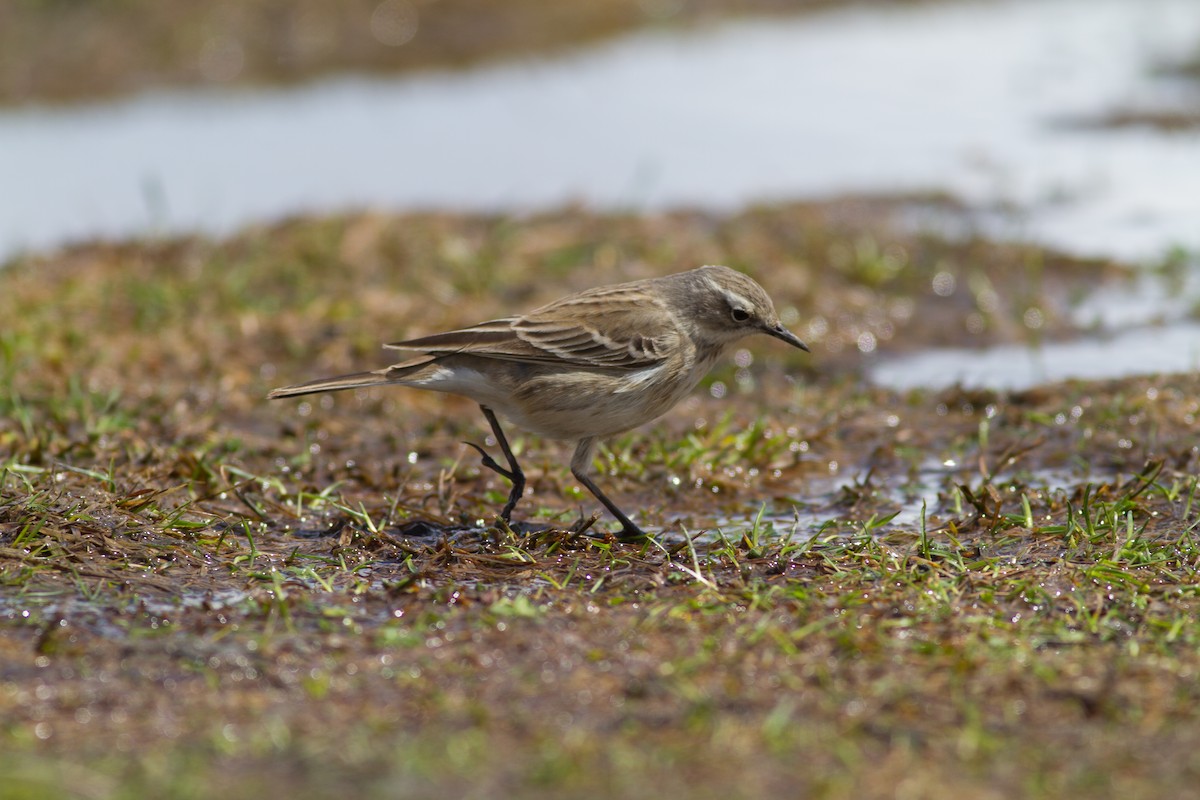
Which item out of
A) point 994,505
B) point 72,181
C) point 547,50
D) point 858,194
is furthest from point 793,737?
point 547,50

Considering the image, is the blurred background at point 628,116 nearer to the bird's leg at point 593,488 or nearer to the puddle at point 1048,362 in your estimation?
the puddle at point 1048,362

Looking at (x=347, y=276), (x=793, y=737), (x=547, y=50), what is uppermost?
(x=547, y=50)

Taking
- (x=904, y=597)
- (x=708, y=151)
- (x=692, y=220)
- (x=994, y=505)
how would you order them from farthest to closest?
(x=708, y=151), (x=692, y=220), (x=994, y=505), (x=904, y=597)

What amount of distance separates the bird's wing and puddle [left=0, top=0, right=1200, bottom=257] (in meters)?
6.51

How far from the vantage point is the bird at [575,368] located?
25.3 ft

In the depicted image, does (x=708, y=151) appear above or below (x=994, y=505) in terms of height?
above

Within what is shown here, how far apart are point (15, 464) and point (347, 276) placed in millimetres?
4920

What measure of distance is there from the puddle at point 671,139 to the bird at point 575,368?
257 inches

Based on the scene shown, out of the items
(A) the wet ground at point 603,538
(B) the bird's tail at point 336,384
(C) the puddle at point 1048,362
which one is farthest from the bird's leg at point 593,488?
(C) the puddle at point 1048,362

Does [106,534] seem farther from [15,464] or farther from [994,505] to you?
[994,505]

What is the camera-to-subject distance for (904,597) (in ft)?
20.9

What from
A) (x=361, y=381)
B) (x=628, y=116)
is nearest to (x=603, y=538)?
(x=361, y=381)

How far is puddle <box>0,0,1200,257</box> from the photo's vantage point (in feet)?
49.2

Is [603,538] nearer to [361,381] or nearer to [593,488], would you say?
[593,488]
